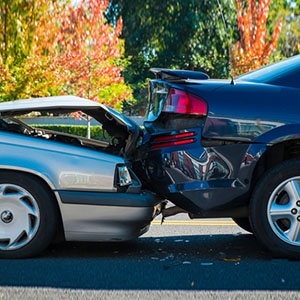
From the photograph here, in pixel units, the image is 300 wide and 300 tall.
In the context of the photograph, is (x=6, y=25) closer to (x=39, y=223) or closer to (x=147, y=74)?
(x=39, y=223)

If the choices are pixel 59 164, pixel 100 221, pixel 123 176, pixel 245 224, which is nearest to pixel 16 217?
pixel 59 164

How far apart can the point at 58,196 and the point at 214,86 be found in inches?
57.6

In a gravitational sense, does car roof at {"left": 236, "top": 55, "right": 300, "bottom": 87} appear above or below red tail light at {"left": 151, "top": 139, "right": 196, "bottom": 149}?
above

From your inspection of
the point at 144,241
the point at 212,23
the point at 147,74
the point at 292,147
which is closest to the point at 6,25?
the point at 144,241

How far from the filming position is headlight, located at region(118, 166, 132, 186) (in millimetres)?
4445

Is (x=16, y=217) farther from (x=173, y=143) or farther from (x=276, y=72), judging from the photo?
(x=276, y=72)

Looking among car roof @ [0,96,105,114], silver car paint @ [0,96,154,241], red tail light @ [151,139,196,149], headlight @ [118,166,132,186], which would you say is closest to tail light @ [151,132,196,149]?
red tail light @ [151,139,196,149]

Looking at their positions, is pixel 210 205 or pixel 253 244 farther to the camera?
pixel 253 244

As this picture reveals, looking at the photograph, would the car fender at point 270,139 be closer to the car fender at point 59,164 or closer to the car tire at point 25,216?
the car fender at point 59,164

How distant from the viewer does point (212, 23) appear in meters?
37.9

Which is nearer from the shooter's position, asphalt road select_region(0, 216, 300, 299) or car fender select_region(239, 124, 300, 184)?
asphalt road select_region(0, 216, 300, 299)

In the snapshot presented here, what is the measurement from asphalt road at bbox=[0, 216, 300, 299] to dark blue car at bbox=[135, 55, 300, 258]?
0.40m

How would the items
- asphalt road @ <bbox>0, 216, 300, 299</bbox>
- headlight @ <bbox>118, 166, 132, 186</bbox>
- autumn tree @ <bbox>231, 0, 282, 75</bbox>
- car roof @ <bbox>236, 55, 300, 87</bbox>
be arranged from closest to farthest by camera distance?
asphalt road @ <bbox>0, 216, 300, 299</bbox>
headlight @ <bbox>118, 166, 132, 186</bbox>
car roof @ <bbox>236, 55, 300, 87</bbox>
autumn tree @ <bbox>231, 0, 282, 75</bbox>

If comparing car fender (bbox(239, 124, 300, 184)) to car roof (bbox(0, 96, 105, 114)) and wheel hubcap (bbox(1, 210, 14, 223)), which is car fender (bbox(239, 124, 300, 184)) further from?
wheel hubcap (bbox(1, 210, 14, 223))
